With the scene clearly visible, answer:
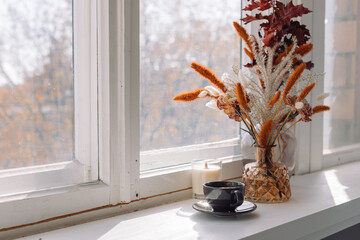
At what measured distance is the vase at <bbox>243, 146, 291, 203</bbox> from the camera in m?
1.25

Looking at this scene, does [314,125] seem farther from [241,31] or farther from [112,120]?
[112,120]

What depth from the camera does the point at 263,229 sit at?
1.04m

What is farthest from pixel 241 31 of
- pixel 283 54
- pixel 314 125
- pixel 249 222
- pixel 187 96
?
pixel 314 125

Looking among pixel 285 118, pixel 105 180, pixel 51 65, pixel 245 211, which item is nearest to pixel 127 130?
pixel 105 180

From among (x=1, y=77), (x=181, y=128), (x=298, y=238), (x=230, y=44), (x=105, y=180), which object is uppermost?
(x=230, y=44)

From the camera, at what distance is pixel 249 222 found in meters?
1.09

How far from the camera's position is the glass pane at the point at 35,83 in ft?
3.23

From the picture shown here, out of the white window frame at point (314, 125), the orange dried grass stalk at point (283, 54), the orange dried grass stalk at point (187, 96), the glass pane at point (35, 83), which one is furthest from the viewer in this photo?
the white window frame at point (314, 125)

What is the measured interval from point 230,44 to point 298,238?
2.20ft

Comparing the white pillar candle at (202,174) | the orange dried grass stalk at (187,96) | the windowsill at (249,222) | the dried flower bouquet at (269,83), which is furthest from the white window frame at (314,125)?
the orange dried grass stalk at (187,96)

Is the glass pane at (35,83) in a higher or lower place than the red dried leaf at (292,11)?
lower

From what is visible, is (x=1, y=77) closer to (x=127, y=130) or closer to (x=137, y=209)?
(x=127, y=130)

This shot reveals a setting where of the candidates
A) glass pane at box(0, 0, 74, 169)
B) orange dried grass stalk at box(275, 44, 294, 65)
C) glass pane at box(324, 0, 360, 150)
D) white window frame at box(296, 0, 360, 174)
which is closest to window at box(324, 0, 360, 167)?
glass pane at box(324, 0, 360, 150)

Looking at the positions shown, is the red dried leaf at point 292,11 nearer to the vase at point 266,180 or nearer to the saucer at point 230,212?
the vase at point 266,180
